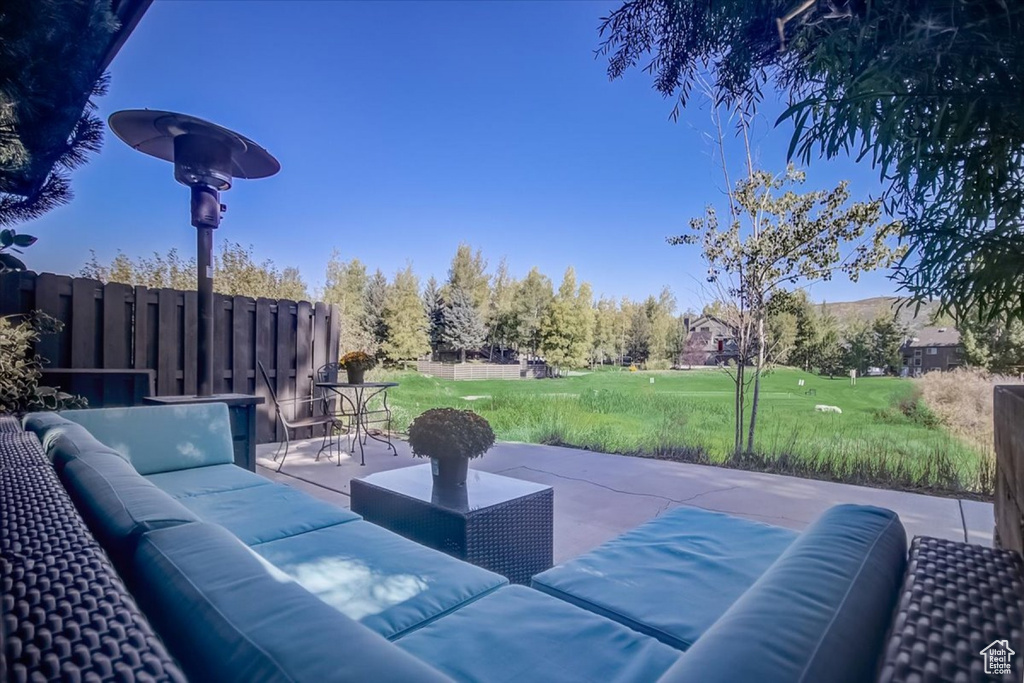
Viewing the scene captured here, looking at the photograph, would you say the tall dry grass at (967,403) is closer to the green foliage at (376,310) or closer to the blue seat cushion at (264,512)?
the blue seat cushion at (264,512)

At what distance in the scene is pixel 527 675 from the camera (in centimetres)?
96

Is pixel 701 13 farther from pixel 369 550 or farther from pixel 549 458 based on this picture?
pixel 549 458

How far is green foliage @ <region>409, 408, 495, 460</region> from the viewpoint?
7.33 ft

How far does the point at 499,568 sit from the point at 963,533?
256cm

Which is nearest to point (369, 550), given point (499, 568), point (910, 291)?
point (499, 568)

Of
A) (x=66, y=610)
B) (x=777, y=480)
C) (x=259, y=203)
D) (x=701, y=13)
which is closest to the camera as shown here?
(x=66, y=610)

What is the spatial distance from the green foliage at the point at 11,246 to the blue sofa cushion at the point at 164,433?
5.22ft

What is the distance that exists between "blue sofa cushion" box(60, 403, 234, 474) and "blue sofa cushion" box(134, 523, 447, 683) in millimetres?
2087

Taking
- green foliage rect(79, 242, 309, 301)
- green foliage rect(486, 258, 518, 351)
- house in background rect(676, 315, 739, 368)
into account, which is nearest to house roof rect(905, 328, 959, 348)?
house in background rect(676, 315, 739, 368)

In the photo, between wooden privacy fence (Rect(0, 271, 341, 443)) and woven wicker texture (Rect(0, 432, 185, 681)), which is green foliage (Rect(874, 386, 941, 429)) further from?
wooden privacy fence (Rect(0, 271, 341, 443))

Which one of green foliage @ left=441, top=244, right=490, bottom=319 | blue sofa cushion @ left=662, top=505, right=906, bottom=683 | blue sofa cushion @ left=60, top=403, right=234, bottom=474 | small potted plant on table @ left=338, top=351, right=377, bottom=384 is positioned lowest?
blue sofa cushion @ left=60, top=403, right=234, bottom=474

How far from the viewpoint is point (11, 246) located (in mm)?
3299

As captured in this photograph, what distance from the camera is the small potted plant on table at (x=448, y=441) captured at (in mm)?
2236

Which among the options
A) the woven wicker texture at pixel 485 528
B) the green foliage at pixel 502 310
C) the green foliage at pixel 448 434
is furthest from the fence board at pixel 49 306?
the green foliage at pixel 502 310
